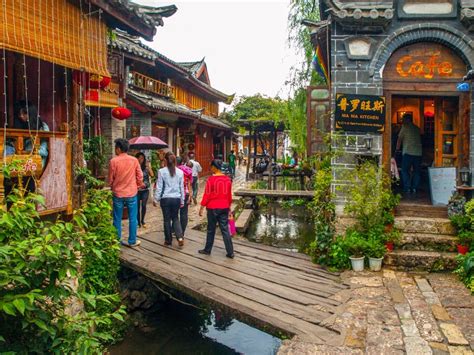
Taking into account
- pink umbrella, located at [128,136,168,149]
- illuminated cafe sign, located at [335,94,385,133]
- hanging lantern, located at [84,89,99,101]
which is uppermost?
hanging lantern, located at [84,89,99,101]

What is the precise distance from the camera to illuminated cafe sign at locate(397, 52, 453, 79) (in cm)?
775

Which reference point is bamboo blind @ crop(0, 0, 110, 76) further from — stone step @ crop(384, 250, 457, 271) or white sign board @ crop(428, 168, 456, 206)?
white sign board @ crop(428, 168, 456, 206)

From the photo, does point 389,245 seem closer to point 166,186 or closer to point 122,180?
point 166,186

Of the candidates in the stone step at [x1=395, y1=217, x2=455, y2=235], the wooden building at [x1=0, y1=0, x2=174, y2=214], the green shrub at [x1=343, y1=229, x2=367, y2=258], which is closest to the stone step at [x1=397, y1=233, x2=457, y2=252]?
the stone step at [x1=395, y1=217, x2=455, y2=235]

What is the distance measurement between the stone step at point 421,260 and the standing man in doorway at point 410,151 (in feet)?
9.33

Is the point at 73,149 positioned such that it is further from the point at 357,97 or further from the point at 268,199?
the point at 268,199

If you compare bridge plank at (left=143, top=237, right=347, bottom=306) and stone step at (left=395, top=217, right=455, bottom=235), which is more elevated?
stone step at (left=395, top=217, right=455, bottom=235)

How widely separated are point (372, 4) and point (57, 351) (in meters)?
7.74

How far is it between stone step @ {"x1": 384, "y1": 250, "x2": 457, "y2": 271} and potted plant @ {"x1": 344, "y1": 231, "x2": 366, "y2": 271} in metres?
0.52

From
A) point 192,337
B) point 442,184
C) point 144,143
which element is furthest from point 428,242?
point 144,143

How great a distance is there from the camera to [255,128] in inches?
713

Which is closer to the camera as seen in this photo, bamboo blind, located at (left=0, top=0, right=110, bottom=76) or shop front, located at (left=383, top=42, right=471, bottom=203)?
bamboo blind, located at (left=0, top=0, right=110, bottom=76)

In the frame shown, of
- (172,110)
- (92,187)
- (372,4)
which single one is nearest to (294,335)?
(92,187)

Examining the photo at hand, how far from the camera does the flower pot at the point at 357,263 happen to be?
666 cm
